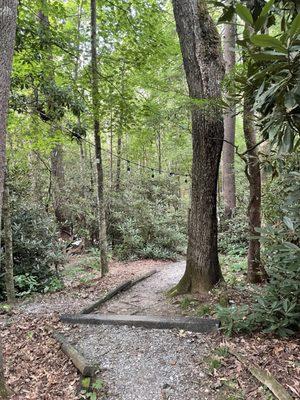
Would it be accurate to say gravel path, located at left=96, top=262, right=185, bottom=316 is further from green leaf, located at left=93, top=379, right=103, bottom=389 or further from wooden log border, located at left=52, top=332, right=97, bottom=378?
green leaf, located at left=93, top=379, right=103, bottom=389

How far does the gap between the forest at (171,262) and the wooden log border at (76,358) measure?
0.06ft

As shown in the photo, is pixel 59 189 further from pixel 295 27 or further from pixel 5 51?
pixel 295 27

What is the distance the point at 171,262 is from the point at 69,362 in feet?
19.5

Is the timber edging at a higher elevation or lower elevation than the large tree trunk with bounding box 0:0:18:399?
lower

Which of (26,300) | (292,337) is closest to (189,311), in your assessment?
(292,337)

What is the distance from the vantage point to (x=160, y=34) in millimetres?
6402

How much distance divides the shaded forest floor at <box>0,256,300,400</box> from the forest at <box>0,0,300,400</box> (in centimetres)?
2

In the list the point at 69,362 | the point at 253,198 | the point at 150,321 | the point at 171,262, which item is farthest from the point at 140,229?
the point at 69,362

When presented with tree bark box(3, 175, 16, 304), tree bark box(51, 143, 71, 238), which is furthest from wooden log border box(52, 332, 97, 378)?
tree bark box(51, 143, 71, 238)

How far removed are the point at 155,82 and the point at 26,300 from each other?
494cm

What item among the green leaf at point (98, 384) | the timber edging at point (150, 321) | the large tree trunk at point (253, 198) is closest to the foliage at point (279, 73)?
the large tree trunk at point (253, 198)

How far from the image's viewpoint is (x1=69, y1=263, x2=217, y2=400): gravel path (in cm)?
293

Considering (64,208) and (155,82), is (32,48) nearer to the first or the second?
(155,82)

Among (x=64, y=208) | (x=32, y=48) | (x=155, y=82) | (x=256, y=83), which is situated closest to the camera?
(x=256, y=83)
